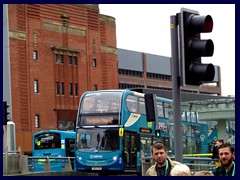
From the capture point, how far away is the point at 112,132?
1258 inches

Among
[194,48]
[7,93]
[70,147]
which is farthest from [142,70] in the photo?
[194,48]

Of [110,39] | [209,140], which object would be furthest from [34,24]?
[209,140]

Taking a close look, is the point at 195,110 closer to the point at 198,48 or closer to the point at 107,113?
the point at 107,113

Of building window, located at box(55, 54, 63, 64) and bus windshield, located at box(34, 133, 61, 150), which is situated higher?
building window, located at box(55, 54, 63, 64)

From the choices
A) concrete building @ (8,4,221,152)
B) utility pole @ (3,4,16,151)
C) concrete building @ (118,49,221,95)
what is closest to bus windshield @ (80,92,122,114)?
utility pole @ (3,4,16,151)

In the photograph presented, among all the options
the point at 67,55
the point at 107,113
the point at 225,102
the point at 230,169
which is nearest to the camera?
the point at 230,169

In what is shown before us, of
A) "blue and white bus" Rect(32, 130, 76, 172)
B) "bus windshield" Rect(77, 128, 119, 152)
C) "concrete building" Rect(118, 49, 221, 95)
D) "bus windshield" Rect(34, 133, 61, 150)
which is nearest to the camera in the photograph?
"bus windshield" Rect(77, 128, 119, 152)

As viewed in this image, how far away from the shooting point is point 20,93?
64750mm

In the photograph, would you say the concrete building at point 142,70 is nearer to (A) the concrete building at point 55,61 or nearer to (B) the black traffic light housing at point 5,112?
(A) the concrete building at point 55,61

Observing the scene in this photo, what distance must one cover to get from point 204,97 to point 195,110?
124 feet

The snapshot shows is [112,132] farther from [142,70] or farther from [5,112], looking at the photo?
[142,70]

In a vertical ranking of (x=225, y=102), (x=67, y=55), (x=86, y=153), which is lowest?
(x=86, y=153)

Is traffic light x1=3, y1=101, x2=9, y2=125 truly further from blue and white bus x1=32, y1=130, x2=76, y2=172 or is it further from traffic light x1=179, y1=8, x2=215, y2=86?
blue and white bus x1=32, y1=130, x2=76, y2=172

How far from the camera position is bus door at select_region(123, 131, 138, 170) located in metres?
32.2
